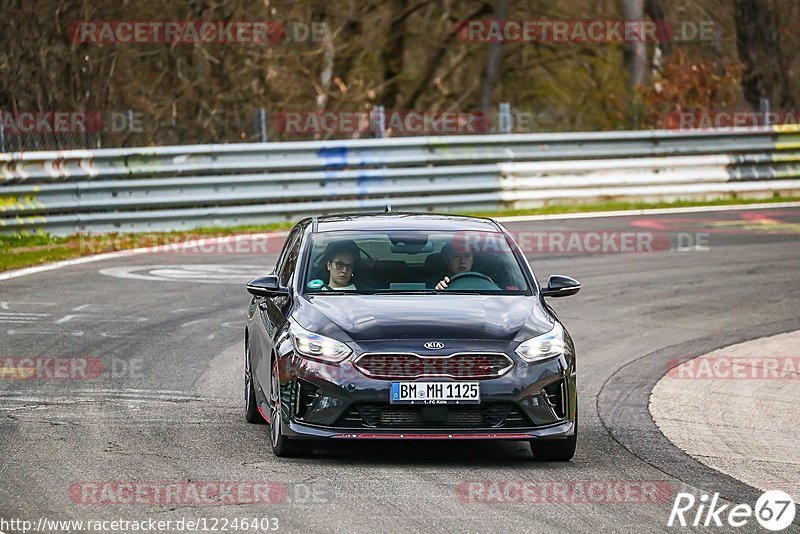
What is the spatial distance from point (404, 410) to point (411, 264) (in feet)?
5.25

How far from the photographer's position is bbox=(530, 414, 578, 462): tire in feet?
27.9

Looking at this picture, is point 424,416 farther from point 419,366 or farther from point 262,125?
point 262,125

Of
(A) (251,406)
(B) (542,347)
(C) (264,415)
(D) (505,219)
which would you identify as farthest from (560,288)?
(D) (505,219)

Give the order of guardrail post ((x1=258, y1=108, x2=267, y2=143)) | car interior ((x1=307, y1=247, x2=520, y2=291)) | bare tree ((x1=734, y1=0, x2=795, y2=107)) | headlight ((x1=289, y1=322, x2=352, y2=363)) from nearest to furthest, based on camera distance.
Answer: headlight ((x1=289, y1=322, x2=352, y2=363)) → car interior ((x1=307, y1=247, x2=520, y2=291)) → guardrail post ((x1=258, y1=108, x2=267, y2=143)) → bare tree ((x1=734, y1=0, x2=795, y2=107))

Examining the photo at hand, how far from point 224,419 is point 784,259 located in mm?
10863

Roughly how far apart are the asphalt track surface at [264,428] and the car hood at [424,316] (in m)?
0.72

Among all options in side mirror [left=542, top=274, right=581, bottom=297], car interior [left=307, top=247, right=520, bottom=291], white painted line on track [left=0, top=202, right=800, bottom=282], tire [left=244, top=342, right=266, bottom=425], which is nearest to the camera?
car interior [left=307, top=247, right=520, bottom=291]

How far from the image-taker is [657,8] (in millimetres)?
39156

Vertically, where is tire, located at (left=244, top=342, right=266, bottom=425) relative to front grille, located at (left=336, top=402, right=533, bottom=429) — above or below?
below

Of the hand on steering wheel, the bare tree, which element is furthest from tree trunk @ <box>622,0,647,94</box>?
the hand on steering wheel

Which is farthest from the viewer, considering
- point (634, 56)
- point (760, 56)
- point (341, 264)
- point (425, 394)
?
point (634, 56)

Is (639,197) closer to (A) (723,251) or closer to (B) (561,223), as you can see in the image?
(B) (561,223)

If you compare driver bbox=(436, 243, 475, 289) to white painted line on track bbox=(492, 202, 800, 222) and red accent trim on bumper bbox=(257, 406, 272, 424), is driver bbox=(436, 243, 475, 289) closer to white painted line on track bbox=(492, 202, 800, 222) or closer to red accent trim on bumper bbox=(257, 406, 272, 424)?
red accent trim on bumper bbox=(257, 406, 272, 424)

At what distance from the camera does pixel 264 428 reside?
965 centimetres
